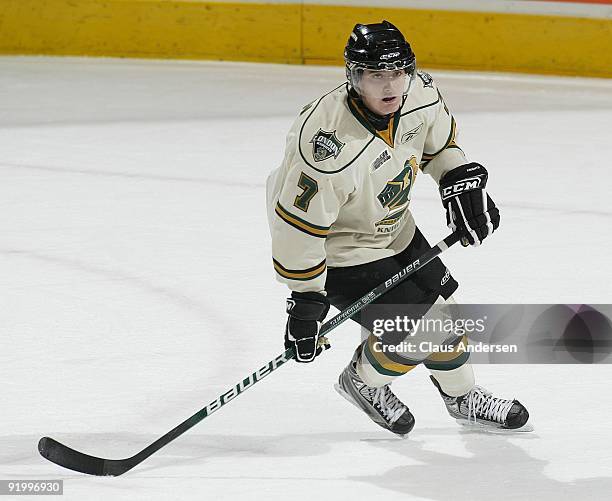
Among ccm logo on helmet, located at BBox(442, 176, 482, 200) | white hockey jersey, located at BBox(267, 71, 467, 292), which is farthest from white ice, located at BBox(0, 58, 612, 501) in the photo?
ccm logo on helmet, located at BBox(442, 176, 482, 200)

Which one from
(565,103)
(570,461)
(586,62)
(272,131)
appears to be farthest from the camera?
(586,62)

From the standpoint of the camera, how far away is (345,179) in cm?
249

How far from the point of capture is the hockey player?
2482 millimetres

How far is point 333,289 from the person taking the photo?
107 inches

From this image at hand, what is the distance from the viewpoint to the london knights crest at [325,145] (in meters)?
2.46

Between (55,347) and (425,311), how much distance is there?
3.56 feet

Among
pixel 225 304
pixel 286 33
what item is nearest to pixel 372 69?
pixel 225 304

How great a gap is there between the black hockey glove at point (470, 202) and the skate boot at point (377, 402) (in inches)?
15.1

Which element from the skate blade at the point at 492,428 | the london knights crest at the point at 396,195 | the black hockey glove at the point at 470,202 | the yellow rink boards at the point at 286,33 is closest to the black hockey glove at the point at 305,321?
the london knights crest at the point at 396,195

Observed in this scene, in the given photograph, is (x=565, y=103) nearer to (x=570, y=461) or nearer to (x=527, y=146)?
(x=527, y=146)

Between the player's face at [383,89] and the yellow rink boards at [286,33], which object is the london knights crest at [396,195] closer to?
the player's face at [383,89]

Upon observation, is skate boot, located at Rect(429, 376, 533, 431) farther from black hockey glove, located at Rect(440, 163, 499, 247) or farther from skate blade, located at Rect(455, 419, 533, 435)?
black hockey glove, located at Rect(440, 163, 499, 247)

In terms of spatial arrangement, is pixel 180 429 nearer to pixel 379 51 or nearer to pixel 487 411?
pixel 487 411

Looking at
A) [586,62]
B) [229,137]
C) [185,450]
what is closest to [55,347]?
[185,450]
